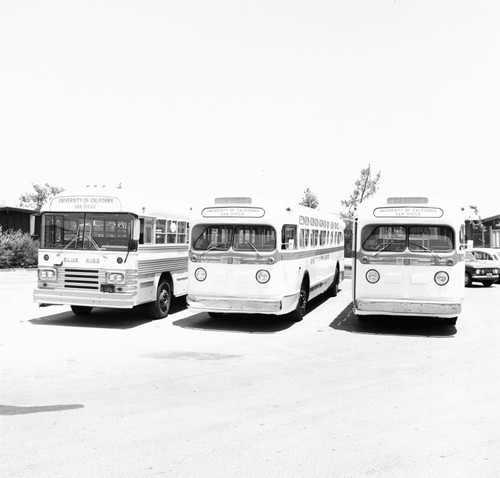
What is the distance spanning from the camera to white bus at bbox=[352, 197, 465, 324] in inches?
444

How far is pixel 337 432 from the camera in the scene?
543 cm

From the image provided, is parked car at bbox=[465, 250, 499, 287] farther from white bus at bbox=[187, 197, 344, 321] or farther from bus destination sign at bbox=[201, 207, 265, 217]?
bus destination sign at bbox=[201, 207, 265, 217]

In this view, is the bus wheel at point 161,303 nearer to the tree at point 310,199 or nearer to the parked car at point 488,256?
Answer: the parked car at point 488,256

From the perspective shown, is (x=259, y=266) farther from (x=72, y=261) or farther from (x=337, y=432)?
(x=337, y=432)

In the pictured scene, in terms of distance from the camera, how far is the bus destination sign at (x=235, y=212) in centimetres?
1171

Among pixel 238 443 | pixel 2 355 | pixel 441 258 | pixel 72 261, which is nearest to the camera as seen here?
pixel 238 443

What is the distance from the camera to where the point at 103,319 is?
13.2 meters

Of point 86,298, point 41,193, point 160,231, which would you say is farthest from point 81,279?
point 41,193

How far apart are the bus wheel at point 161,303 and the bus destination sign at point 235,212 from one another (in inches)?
101

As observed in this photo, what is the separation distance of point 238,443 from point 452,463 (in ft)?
6.07

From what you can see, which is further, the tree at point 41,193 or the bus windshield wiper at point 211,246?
the tree at point 41,193

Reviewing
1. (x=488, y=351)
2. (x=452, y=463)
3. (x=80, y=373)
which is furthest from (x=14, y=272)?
(x=452, y=463)

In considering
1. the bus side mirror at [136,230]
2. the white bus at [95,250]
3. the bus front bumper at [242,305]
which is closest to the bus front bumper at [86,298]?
the white bus at [95,250]

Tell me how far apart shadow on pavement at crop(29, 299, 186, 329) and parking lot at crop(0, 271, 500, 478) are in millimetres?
446
